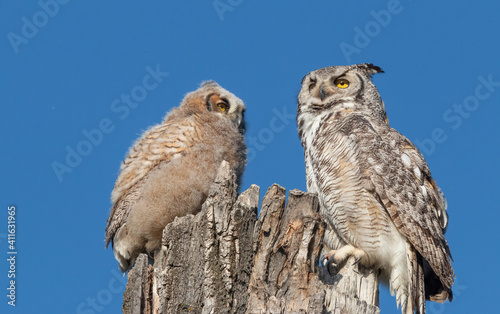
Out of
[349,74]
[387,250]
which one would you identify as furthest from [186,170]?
[349,74]

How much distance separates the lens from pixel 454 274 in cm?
469

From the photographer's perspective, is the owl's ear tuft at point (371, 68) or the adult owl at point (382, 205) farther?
the owl's ear tuft at point (371, 68)

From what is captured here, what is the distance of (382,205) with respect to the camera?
475 cm

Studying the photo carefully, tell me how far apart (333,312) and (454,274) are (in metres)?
1.56

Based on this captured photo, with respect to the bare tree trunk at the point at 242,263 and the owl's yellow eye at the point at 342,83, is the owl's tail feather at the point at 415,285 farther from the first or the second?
the owl's yellow eye at the point at 342,83

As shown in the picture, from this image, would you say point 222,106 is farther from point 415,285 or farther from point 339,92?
point 415,285

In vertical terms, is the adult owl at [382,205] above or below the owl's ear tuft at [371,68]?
below

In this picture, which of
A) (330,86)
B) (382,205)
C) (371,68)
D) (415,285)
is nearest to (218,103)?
(330,86)

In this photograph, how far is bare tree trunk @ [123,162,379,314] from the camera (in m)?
3.44

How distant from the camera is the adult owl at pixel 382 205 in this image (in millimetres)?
4652

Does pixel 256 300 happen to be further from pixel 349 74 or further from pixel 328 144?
pixel 349 74

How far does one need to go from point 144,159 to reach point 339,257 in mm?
1629

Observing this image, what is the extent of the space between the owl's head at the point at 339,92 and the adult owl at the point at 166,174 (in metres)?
0.94

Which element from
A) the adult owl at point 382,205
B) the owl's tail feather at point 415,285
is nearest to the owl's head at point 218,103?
the adult owl at point 382,205
